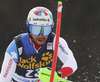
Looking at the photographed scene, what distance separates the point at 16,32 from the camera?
9.16m

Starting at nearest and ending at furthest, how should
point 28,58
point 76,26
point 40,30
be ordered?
point 40,30, point 28,58, point 76,26

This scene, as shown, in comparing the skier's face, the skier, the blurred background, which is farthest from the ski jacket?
the blurred background

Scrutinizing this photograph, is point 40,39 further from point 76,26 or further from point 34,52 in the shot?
point 76,26

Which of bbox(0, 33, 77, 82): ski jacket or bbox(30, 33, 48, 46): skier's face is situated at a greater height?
bbox(30, 33, 48, 46): skier's face

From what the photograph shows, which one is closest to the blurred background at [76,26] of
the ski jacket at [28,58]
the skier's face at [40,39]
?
the ski jacket at [28,58]

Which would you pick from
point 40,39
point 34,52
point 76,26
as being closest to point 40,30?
point 40,39

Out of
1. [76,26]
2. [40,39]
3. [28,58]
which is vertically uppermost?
[40,39]

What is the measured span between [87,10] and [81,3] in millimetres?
246

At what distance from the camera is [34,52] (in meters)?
4.25

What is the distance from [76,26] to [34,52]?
509 centimetres

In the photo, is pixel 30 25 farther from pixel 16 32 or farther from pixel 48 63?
pixel 16 32

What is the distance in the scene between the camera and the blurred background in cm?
896

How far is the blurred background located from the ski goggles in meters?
4.95

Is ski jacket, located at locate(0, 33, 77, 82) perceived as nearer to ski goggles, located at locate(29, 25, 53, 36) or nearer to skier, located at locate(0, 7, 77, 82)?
skier, located at locate(0, 7, 77, 82)
